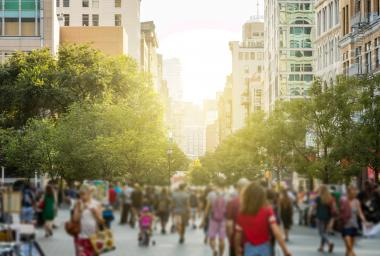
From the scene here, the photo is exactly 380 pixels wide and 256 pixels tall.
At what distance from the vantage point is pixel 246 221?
19.0 meters

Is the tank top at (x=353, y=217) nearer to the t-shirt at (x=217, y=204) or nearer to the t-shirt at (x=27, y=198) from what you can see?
the t-shirt at (x=217, y=204)

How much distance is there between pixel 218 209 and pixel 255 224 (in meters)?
2.51

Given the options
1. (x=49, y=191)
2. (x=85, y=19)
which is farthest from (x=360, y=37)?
(x=85, y=19)

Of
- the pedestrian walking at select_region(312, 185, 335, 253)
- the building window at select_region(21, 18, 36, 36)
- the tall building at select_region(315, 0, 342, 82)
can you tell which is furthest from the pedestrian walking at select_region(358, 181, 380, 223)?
the building window at select_region(21, 18, 36, 36)

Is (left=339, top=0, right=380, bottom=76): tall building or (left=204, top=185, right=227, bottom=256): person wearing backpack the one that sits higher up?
(left=339, top=0, right=380, bottom=76): tall building

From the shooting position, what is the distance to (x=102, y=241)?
22641mm

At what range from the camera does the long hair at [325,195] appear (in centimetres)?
2192

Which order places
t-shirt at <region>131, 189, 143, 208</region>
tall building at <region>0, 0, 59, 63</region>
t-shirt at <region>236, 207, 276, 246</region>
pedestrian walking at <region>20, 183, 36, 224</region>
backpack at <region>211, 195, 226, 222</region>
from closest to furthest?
t-shirt at <region>236, 207, 276, 246</region> < backpack at <region>211, 195, 226, 222</region> < t-shirt at <region>131, 189, 143, 208</region> < pedestrian walking at <region>20, 183, 36, 224</region> < tall building at <region>0, 0, 59, 63</region>

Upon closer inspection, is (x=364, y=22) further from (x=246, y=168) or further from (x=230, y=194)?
(x=230, y=194)

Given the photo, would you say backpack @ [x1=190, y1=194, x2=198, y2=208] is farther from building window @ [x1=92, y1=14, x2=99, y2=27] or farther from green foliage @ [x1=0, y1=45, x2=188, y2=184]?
building window @ [x1=92, y1=14, x2=99, y2=27]

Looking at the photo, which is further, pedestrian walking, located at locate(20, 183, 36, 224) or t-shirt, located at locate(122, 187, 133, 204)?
pedestrian walking, located at locate(20, 183, 36, 224)

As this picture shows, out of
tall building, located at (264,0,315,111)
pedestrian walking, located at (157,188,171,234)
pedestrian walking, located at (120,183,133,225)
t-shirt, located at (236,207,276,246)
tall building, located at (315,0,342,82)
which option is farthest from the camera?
tall building, located at (264,0,315,111)

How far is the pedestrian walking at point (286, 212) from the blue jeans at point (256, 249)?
7.78 feet

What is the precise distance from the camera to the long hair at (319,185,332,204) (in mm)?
21922
